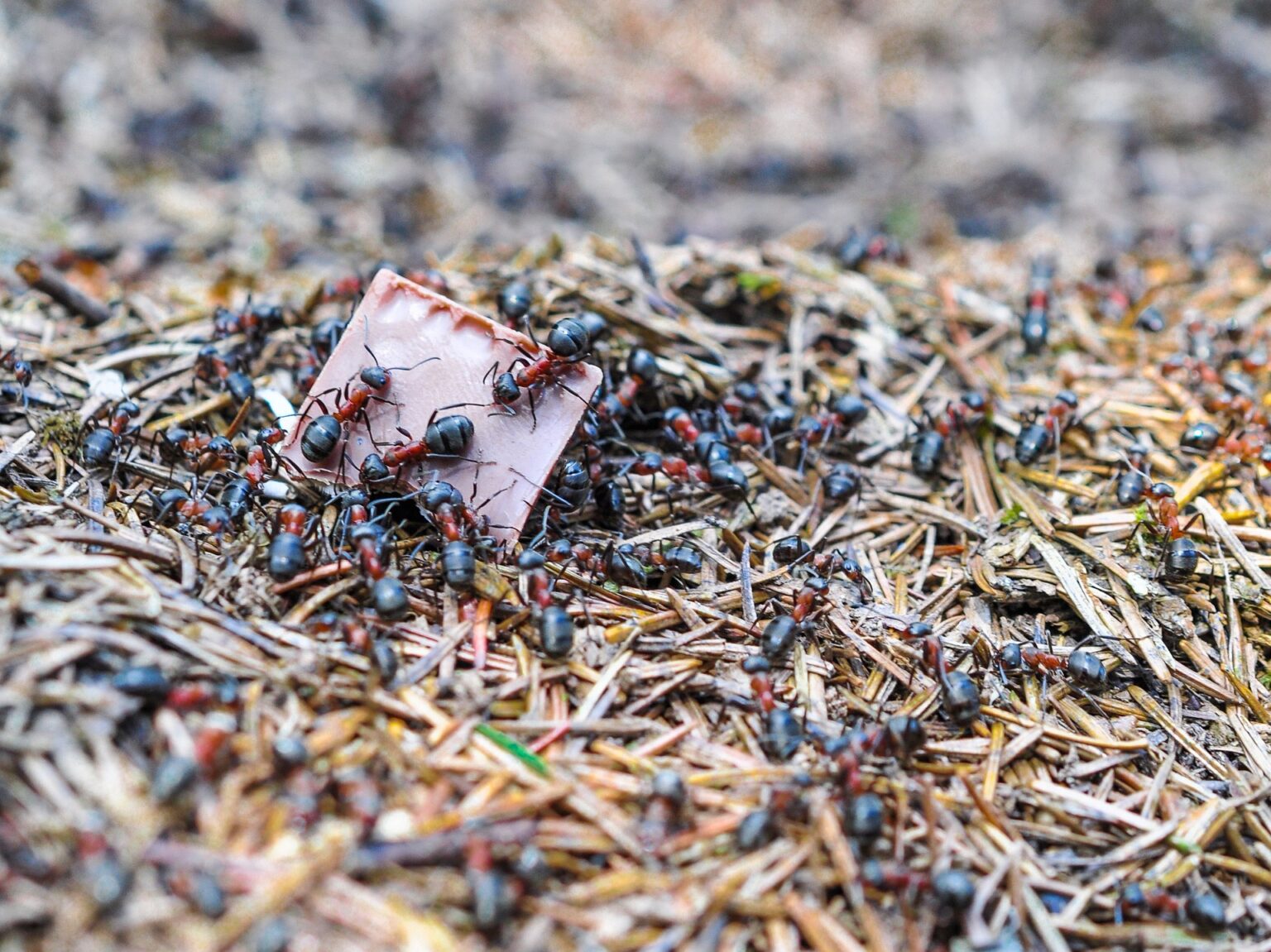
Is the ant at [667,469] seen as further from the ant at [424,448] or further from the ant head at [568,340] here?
the ant at [424,448]

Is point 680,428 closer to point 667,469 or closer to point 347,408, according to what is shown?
point 667,469

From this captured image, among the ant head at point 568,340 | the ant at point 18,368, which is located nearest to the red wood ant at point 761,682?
the ant head at point 568,340

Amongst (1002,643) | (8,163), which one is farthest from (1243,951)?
(8,163)

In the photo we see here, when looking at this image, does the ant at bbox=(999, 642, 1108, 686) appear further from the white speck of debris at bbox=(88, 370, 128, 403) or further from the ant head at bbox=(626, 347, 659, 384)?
the white speck of debris at bbox=(88, 370, 128, 403)

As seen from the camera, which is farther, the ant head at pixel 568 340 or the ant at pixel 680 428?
the ant at pixel 680 428

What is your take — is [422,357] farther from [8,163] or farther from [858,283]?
[8,163]
